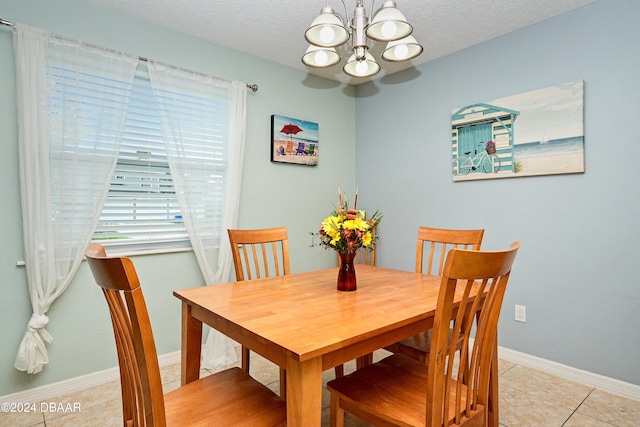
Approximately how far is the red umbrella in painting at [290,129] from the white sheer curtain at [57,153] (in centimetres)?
135

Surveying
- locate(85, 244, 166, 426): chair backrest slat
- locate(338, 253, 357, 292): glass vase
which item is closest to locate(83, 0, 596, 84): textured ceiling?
locate(338, 253, 357, 292): glass vase

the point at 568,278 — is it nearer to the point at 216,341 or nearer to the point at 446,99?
the point at 446,99

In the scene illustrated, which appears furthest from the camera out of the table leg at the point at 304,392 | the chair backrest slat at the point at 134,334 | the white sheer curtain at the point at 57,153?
the white sheer curtain at the point at 57,153

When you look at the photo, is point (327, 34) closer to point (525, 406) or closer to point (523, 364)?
point (525, 406)

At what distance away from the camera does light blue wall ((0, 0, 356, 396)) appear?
2.03 m

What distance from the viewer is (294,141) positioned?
10.9ft

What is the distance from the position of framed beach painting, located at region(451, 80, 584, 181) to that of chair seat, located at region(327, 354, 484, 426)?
180 centimetres

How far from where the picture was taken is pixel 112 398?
7.00 ft

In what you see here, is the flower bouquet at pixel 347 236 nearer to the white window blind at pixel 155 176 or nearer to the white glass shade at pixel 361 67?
the white glass shade at pixel 361 67

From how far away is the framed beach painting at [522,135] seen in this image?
2.34 m

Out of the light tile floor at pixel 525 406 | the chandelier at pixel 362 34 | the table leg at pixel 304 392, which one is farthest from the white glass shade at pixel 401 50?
the light tile floor at pixel 525 406

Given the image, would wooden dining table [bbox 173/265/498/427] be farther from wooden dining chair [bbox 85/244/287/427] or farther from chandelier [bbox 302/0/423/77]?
chandelier [bbox 302/0/423/77]


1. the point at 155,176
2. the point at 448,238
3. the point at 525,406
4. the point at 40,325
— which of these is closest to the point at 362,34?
the point at 448,238

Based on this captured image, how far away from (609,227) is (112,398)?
324 cm
